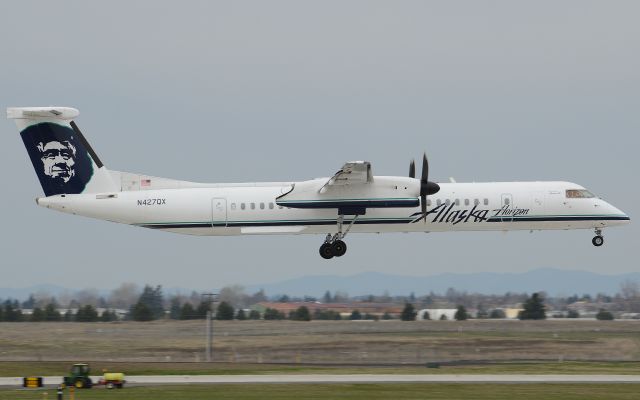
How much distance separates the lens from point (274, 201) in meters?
45.9

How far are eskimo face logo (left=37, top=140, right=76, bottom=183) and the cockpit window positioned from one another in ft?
74.7

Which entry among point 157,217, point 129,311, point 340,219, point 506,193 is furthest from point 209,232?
point 129,311

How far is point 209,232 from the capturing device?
4628 cm

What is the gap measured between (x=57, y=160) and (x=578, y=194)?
2394cm

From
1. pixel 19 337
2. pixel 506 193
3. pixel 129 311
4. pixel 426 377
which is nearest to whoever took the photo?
pixel 426 377

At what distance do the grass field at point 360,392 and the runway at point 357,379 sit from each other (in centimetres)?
154

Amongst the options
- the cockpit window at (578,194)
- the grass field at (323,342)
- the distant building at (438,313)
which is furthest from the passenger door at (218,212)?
the distant building at (438,313)

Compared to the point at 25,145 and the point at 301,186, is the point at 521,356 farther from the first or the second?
the point at 25,145

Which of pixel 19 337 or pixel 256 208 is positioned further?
pixel 19 337

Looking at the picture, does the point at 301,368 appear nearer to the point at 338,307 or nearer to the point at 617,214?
the point at 617,214

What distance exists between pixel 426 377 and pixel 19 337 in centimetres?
2997

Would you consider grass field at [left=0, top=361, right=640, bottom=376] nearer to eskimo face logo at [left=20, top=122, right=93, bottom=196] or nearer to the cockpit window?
the cockpit window

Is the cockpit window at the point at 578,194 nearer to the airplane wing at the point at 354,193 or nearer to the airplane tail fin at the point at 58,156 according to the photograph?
the airplane wing at the point at 354,193

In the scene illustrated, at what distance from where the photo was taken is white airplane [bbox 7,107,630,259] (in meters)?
45.4
